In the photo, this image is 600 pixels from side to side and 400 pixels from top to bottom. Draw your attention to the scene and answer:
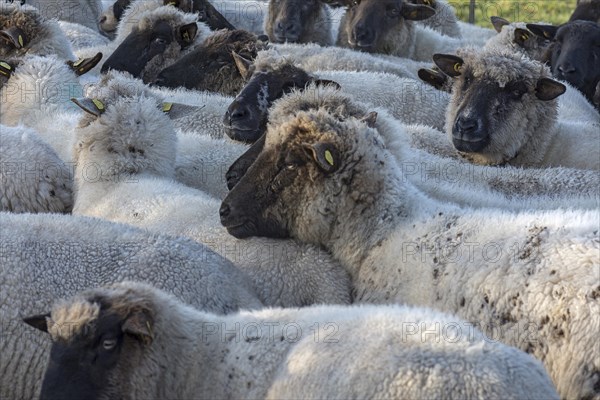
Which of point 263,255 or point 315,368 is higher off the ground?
point 315,368

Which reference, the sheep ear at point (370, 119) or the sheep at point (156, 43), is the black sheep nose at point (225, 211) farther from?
the sheep at point (156, 43)

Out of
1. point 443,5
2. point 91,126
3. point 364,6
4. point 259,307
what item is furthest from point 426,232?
point 443,5

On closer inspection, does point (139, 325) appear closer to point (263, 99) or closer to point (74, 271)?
point (74, 271)

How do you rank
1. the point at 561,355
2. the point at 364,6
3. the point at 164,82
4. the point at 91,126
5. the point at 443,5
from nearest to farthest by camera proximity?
the point at 561,355, the point at 91,126, the point at 164,82, the point at 364,6, the point at 443,5

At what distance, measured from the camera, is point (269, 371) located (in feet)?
11.5

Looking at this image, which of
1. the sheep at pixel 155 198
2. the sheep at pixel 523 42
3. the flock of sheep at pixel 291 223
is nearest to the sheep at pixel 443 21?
the sheep at pixel 523 42

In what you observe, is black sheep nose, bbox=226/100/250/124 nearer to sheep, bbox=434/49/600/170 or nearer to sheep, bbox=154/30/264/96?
sheep, bbox=434/49/600/170

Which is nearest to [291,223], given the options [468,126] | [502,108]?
[468,126]

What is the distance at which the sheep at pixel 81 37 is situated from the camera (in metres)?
9.38

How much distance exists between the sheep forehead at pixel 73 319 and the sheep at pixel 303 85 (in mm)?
2687

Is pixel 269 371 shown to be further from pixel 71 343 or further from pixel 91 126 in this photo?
pixel 91 126

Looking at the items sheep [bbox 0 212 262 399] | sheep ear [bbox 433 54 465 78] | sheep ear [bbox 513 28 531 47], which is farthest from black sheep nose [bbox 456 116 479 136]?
sheep ear [bbox 513 28 531 47]

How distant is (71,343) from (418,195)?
6.17 ft

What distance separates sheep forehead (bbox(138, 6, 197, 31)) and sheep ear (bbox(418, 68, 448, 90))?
1876 mm
